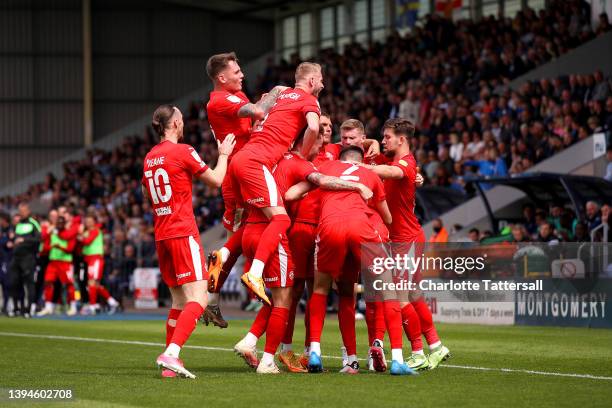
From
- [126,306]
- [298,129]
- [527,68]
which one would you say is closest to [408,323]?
[298,129]

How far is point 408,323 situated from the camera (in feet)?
36.7

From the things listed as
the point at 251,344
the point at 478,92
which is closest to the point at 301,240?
the point at 251,344

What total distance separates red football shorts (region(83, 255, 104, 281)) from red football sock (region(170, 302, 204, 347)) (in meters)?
16.0

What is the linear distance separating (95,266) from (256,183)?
15975 millimetres

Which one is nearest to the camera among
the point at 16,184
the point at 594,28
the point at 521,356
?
the point at 521,356

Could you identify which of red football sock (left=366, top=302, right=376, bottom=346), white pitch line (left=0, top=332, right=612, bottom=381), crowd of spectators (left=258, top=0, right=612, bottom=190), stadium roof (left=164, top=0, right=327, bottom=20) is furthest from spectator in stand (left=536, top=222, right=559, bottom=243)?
stadium roof (left=164, top=0, right=327, bottom=20)

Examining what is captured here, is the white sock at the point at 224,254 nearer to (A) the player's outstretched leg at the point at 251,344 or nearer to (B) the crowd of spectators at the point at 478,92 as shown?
(A) the player's outstretched leg at the point at 251,344

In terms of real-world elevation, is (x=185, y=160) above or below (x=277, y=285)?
above

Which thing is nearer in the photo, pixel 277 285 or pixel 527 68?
pixel 277 285

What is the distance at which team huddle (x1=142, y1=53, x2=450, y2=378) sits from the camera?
34.6ft

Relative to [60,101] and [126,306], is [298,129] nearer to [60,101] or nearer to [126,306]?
[126,306]

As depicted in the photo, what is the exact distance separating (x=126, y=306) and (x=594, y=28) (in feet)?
45.0

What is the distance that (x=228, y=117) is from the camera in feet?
37.7

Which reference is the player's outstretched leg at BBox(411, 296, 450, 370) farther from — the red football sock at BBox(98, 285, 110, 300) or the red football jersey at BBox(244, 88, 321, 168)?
the red football sock at BBox(98, 285, 110, 300)
